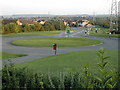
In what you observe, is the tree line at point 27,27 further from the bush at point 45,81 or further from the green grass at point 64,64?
the bush at point 45,81

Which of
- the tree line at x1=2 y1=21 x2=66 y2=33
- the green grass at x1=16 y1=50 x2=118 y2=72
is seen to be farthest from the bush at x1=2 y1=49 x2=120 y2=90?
the tree line at x1=2 y1=21 x2=66 y2=33

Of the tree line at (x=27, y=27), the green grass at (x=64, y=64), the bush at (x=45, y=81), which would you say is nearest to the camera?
the bush at (x=45, y=81)

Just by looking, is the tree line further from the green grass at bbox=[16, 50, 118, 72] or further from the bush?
the bush

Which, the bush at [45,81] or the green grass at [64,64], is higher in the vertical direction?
the bush at [45,81]

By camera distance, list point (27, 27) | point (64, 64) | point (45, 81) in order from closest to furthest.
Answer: point (45, 81)
point (64, 64)
point (27, 27)

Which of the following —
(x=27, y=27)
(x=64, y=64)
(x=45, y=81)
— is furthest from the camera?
(x=27, y=27)

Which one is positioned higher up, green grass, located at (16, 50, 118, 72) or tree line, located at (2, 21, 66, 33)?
tree line, located at (2, 21, 66, 33)

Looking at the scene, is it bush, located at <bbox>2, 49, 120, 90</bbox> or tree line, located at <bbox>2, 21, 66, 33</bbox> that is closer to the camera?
bush, located at <bbox>2, 49, 120, 90</bbox>

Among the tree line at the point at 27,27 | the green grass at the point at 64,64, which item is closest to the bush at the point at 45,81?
the green grass at the point at 64,64

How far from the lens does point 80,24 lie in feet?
328

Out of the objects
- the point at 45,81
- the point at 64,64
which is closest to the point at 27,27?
the point at 64,64

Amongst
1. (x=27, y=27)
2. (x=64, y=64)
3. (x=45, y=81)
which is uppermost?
(x=27, y=27)

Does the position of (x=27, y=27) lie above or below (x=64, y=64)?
above

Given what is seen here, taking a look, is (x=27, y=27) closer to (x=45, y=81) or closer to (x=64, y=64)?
(x=64, y=64)
